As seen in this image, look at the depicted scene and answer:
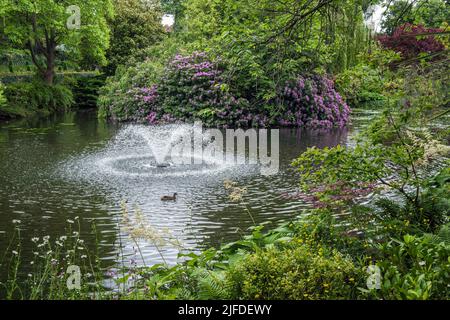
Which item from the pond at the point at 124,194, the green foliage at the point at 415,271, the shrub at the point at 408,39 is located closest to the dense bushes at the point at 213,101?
the shrub at the point at 408,39

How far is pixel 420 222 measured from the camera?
595 cm

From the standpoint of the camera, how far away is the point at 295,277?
4.18 metres

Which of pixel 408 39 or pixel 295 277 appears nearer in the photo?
pixel 295 277

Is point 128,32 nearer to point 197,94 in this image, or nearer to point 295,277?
point 197,94

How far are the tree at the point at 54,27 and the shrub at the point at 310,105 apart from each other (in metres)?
12.0

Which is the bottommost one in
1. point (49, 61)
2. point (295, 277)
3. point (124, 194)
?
point (124, 194)

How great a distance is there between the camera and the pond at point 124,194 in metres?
7.75

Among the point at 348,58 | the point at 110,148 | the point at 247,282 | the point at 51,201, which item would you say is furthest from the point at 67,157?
the point at 348,58

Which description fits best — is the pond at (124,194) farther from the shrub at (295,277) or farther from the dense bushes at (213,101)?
the dense bushes at (213,101)

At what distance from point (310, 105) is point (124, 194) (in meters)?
12.8

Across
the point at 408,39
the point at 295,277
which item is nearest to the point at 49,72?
the point at 408,39

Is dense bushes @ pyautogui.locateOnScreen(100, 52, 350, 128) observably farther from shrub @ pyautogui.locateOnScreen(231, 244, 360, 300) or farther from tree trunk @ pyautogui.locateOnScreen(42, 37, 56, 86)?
shrub @ pyautogui.locateOnScreen(231, 244, 360, 300)

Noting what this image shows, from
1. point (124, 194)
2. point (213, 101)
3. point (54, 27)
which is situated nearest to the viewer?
point (124, 194)
